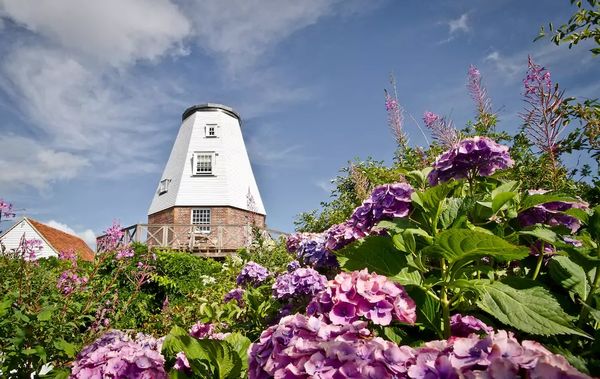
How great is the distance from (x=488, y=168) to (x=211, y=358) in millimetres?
1588

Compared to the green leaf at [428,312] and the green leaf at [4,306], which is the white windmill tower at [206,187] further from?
the green leaf at [428,312]

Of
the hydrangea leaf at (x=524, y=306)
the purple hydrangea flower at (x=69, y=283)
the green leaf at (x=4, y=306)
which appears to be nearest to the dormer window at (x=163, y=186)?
the purple hydrangea flower at (x=69, y=283)

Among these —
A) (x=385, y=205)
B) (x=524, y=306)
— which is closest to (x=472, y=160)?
(x=385, y=205)

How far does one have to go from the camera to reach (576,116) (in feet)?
10.4

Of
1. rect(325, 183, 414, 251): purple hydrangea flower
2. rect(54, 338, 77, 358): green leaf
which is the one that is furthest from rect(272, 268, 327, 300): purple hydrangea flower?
rect(54, 338, 77, 358): green leaf

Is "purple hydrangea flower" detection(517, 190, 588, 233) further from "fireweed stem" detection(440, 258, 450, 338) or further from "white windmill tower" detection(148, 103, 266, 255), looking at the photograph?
"white windmill tower" detection(148, 103, 266, 255)

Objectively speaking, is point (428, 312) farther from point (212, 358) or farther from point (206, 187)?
point (206, 187)

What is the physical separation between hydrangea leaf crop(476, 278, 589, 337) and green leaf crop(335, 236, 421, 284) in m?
0.28

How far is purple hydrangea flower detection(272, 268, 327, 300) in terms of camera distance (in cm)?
261

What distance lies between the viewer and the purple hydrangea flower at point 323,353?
3.43 ft

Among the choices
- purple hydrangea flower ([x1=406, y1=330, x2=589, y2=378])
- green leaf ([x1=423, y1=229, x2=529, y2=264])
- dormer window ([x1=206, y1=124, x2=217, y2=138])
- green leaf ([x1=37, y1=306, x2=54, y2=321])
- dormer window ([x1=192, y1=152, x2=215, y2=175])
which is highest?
dormer window ([x1=206, y1=124, x2=217, y2=138])

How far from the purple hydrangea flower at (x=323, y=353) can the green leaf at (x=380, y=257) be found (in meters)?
0.43

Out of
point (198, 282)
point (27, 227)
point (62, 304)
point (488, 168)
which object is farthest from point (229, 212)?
point (488, 168)

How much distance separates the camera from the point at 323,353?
1.12 meters
